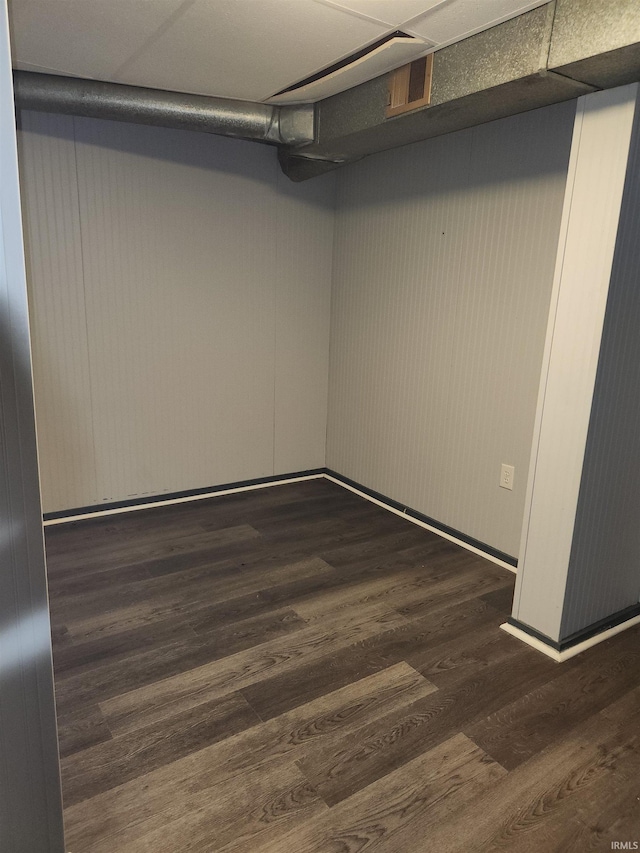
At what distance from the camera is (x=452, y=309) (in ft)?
10.2

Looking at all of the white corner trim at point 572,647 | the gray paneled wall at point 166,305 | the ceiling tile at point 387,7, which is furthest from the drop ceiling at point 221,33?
the white corner trim at point 572,647

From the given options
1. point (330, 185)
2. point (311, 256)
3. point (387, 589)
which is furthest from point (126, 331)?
point (387, 589)

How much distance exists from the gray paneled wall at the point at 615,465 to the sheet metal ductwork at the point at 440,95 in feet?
1.03

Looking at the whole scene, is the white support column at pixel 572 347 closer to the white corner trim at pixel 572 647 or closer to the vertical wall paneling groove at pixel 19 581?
the white corner trim at pixel 572 647

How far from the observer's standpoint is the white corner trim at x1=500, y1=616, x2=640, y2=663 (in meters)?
2.18

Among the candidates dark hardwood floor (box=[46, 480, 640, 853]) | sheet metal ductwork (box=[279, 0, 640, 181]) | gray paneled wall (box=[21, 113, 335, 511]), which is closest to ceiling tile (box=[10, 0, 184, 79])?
gray paneled wall (box=[21, 113, 335, 511])

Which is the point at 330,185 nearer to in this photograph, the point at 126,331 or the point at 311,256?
the point at 311,256

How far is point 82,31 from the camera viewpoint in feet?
6.75

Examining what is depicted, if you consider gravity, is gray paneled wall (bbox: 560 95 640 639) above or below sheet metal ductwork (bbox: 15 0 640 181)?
below

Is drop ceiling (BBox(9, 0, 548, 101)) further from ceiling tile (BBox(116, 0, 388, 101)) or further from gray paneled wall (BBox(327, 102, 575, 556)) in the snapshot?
gray paneled wall (BBox(327, 102, 575, 556))

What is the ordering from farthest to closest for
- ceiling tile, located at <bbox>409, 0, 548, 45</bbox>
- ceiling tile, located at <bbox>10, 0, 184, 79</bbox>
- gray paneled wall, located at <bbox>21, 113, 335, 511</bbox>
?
gray paneled wall, located at <bbox>21, 113, 335, 511</bbox>
ceiling tile, located at <bbox>10, 0, 184, 79</bbox>
ceiling tile, located at <bbox>409, 0, 548, 45</bbox>

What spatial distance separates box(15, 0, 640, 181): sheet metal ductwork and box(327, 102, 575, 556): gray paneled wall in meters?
0.46

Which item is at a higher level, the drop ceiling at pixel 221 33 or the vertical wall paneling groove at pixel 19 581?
the drop ceiling at pixel 221 33

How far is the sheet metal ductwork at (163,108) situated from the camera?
2.52 meters
